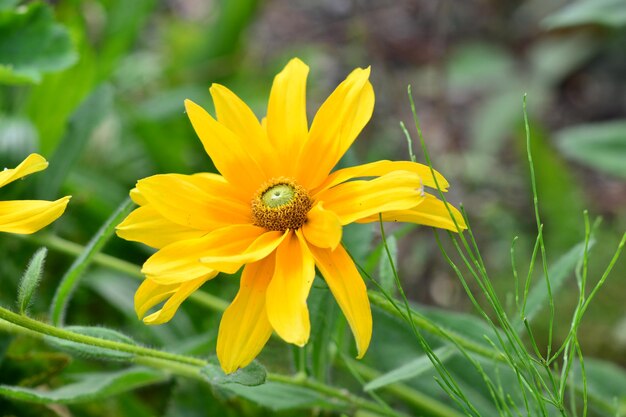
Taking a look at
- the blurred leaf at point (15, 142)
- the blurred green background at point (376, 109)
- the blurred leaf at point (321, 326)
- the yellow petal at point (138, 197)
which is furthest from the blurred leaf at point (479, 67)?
the yellow petal at point (138, 197)

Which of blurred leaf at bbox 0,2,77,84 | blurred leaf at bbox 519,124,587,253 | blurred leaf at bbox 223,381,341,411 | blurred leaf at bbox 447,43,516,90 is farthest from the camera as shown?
blurred leaf at bbox 447,43,516,90

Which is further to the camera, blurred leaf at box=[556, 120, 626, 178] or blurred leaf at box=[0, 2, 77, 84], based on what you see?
blurred leaf at box=[556, 120, 626, 178]

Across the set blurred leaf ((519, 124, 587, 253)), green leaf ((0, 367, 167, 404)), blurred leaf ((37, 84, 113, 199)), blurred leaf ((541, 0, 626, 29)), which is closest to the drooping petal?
green leaf ((0, 367, 167, 404))

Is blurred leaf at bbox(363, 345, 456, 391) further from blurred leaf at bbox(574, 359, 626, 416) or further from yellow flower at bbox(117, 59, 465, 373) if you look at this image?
blurred leaf at bbox(574, 359, 626, 416)

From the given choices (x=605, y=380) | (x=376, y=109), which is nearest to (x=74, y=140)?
(x=605, y=380)

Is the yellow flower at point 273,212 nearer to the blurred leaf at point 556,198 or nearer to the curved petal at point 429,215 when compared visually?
the curved petal at point 429,215

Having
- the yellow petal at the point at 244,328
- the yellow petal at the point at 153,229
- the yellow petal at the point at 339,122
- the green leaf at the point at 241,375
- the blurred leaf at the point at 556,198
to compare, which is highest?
the yellow petal at the point at 339,122

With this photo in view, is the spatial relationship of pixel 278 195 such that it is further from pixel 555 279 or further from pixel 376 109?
pixel 376 109
